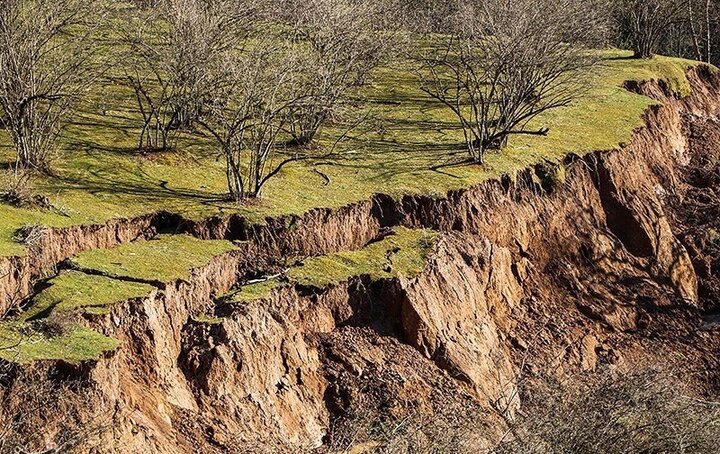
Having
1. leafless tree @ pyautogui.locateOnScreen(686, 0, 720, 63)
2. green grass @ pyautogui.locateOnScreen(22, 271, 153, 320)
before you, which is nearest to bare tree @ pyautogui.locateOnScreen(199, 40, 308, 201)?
green grass @ pyautogui.locateOnScreen(22, 271, 153, 320)

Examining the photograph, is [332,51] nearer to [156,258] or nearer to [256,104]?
[256,104]

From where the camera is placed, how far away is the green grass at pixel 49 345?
1238 centimetres

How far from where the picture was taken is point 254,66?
780 inches

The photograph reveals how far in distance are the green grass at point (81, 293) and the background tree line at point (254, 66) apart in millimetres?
4729

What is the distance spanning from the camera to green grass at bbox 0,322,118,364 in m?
12.4

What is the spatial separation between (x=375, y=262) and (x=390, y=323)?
50.0 inches

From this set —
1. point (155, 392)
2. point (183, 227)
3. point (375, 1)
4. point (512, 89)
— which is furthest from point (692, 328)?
point (375, 1)

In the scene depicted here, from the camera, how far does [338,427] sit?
1536cm

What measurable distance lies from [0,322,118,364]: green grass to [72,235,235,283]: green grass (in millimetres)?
2045

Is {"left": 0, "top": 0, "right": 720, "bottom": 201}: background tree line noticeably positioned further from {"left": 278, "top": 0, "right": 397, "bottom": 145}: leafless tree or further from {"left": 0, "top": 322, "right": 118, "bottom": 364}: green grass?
{"left": 0, "top": 322, "right": 118, "bottom": 364}: green grass

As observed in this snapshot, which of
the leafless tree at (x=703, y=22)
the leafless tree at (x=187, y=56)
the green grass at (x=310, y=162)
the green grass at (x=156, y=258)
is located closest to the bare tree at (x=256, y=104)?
the green grass at (x=310, y=162)

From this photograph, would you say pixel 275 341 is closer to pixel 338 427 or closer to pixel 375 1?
pixel 338 427

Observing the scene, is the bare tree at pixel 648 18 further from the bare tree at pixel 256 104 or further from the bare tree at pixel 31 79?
the bare tree at pixel 31 79

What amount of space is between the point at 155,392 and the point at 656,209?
632 inches
